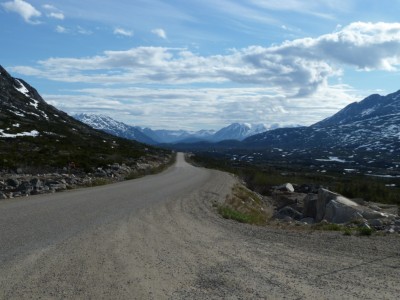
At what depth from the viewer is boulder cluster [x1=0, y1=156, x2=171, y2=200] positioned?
24.3m

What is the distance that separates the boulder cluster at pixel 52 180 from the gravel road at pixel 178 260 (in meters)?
7.89

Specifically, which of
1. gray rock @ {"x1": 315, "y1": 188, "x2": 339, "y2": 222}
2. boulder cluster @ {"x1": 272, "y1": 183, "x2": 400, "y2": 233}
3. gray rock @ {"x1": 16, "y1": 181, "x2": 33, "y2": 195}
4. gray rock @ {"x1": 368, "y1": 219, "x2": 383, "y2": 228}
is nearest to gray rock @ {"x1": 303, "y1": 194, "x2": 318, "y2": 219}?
boulder cluster @ {"x1": 272, "y1": 183, "x2": 400, "y2": 233}

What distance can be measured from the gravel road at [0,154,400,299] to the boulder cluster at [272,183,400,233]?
12.2 ft

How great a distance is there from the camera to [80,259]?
30.9 ft

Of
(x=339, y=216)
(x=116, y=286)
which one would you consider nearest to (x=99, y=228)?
(x=116, y=286)

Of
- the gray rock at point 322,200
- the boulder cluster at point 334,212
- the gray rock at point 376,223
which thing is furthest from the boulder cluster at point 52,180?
the gray rock at point 376,223

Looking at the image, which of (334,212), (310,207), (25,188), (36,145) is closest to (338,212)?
(334,212)

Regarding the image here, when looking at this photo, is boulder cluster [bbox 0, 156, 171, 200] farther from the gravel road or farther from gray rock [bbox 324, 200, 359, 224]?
gray rock [bbox 324, 200, 359, 224]

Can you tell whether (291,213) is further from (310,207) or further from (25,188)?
(25,188)

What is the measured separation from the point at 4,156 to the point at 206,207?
26402 mm

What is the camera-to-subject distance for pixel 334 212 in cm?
2302

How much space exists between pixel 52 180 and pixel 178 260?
21.4 metres

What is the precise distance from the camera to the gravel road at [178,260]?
742 centimetres

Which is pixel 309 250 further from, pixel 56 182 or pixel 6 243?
pixel 56 182
